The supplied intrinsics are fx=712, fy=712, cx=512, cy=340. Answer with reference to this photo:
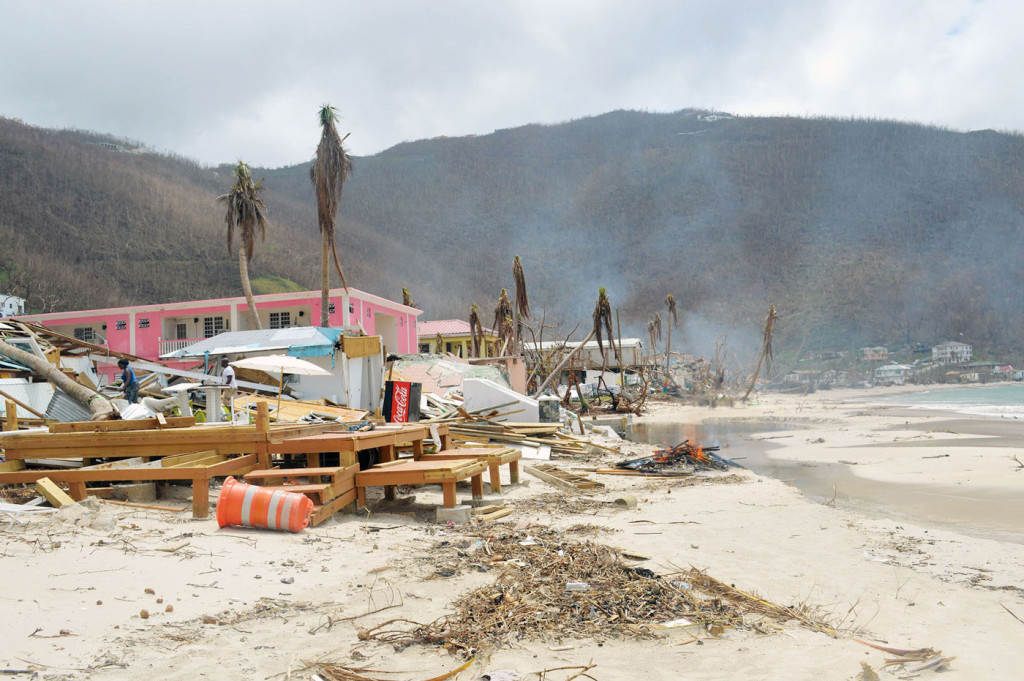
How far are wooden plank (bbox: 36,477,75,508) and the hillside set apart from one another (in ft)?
207

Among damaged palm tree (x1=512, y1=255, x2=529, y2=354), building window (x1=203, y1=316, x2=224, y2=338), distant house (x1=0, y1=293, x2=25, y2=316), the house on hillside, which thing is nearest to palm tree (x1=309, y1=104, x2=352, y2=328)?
damaged palm tree (x1=512, y1=255, x2=529, y2=354)

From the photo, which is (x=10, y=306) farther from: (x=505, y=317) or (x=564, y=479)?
(x=564, y=479)

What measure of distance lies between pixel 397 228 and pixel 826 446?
152 metres

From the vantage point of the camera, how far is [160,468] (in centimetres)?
737

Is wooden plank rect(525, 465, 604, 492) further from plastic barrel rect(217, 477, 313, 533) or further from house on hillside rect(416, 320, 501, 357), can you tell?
house on hillside rect(416, 320, 501, 357)

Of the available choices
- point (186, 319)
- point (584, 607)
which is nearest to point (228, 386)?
point (584, 607)

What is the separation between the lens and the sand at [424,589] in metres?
3.95

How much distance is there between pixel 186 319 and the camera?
39344mm

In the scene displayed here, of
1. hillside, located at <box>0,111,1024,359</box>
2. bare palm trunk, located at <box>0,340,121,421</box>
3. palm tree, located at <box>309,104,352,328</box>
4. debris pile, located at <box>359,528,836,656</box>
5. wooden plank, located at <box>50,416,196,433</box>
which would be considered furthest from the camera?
hillside, located at <box>0,111,1024,359</box>

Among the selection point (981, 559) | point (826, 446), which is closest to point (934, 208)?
point (826, 446)

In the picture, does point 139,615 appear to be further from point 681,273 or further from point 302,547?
point 681,273

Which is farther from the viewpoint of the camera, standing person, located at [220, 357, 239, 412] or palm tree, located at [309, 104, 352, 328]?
palm tree, located at [309, 104, 352, 328]

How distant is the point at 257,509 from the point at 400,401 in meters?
10.5

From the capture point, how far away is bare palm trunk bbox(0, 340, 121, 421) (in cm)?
1048
